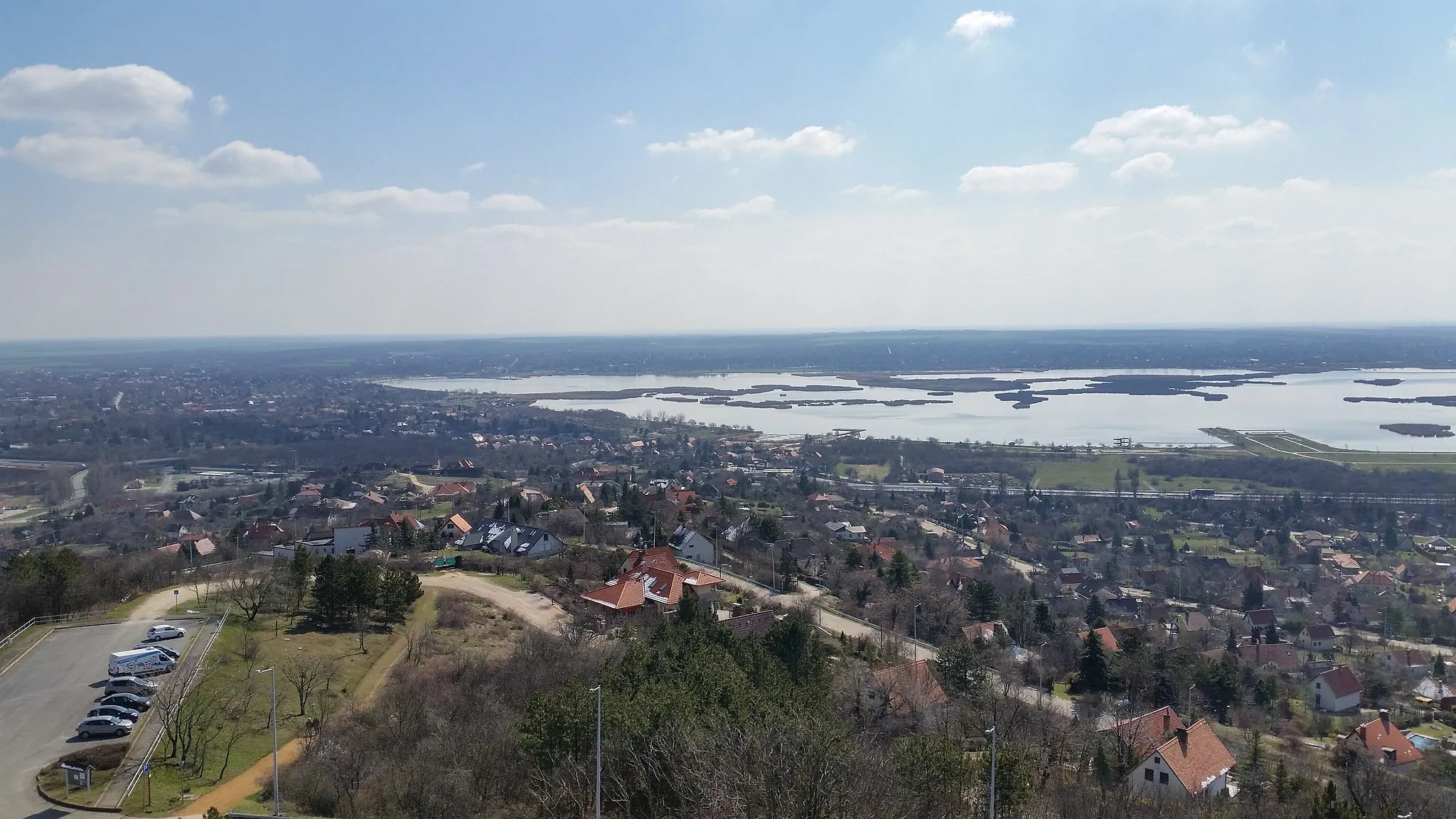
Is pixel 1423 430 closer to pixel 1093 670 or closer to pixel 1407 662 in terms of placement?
pixel 1407 662

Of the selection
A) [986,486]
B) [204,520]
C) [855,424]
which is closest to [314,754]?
[204,520]

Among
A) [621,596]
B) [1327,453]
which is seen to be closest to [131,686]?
[621,596]

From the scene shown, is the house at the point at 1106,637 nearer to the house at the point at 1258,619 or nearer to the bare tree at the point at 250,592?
the house at the point at 1258,619

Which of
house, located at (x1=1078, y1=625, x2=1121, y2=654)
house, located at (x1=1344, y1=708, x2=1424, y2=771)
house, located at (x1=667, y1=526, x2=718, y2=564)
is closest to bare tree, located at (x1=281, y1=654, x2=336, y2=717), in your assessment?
house, located at (x1=667, y1=526, x2=718, y2=564)

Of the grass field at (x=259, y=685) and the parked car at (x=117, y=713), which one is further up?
the parked car at (x=117, y=713)

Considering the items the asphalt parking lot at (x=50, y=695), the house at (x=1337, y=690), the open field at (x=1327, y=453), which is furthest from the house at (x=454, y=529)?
the open field at (x=1327, y=453)

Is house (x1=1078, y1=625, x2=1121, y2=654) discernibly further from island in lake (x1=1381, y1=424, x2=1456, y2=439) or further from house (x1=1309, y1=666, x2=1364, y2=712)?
island in lake (x1=1381, y1=424, x2=1456, y2=439)
